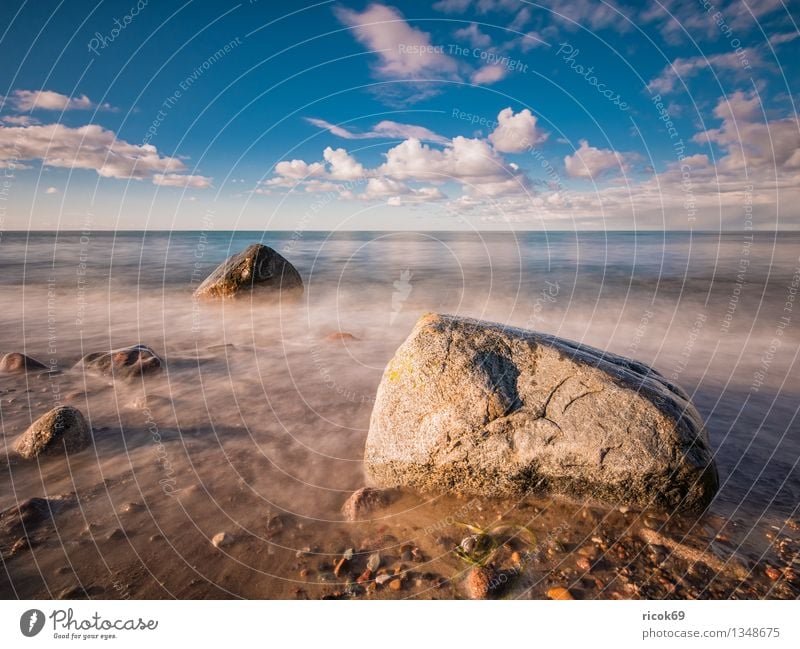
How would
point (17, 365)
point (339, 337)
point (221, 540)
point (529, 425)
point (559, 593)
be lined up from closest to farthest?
point (559, 593)
point (221, 540)
point (529, 425)
point (17, 365)
point (339, 337)

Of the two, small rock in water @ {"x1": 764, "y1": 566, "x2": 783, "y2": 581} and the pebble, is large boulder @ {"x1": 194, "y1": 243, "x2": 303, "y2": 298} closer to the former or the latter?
the pebble

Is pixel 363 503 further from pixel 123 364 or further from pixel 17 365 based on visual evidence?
pixel 17 365

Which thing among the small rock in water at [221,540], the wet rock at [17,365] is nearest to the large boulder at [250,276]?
the wet rock at [17,365]

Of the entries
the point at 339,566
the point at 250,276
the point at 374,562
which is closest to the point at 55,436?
the point at 339,566

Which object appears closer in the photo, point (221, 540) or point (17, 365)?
point (221, 540)

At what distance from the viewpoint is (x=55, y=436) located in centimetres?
514

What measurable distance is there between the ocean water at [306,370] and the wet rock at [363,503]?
0.75ft

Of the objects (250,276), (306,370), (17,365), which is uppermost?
(250,276)

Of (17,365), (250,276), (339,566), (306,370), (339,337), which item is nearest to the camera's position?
(339,566)

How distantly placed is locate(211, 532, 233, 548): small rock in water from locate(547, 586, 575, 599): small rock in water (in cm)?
299

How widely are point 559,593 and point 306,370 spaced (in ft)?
20.3

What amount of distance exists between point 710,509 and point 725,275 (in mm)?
24134

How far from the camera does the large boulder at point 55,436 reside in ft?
16.5

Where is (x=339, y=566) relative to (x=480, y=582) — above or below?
below
